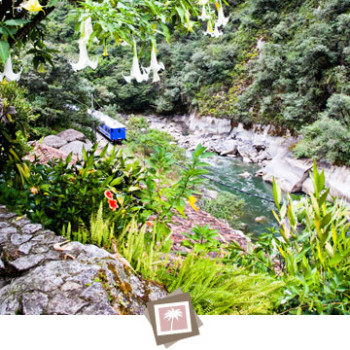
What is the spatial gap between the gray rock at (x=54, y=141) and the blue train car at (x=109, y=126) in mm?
207

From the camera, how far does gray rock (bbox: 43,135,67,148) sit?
1.30 metres

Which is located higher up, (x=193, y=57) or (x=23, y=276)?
(x=193, y=57)

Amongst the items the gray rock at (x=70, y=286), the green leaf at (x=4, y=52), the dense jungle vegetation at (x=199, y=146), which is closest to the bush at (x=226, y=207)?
the dense jungle vegetation at (x=199, y=146)

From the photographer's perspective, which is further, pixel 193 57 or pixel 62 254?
pixel 193 57

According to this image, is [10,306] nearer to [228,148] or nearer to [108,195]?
[108,195]

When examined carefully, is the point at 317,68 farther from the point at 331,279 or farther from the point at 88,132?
the point at 88,132

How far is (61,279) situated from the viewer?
0.78 m

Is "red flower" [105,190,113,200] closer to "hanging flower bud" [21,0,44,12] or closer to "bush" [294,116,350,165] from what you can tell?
"hanging flower bud" [21,0,44,12]

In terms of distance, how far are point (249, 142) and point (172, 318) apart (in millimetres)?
951

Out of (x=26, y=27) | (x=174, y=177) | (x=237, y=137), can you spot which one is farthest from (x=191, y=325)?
(x=26, y=27)

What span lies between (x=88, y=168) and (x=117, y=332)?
2.03 feet

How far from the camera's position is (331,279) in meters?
0.81

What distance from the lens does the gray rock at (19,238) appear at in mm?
900

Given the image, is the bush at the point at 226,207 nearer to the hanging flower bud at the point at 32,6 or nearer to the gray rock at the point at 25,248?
the gray rock at the point at 25,248
